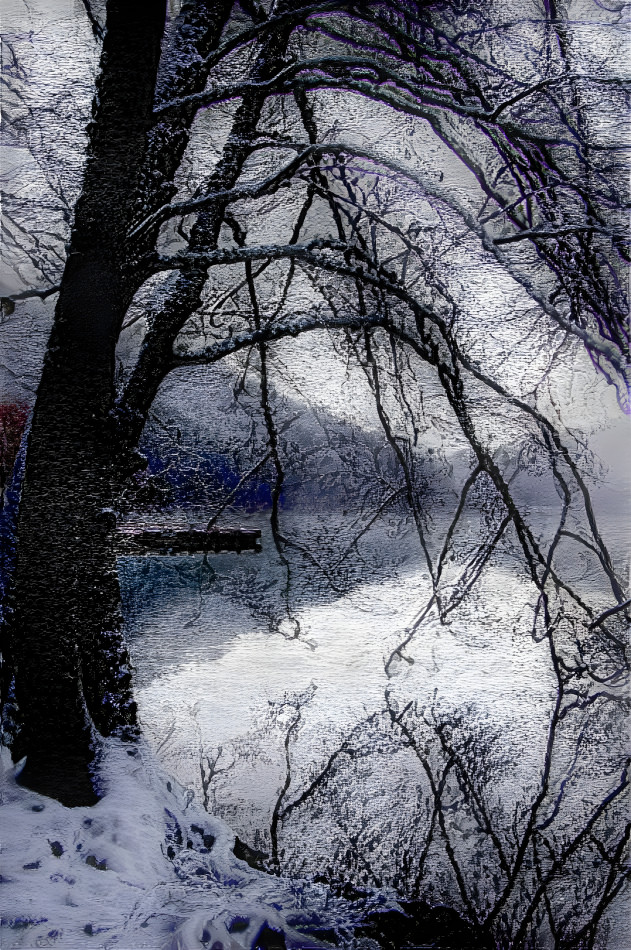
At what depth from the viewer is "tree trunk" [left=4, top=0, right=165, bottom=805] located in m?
1.55

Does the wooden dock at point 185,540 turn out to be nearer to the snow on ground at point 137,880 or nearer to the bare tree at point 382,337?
the bare tree at point 382,337

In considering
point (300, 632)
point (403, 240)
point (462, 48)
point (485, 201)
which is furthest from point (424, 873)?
point (462, 48)

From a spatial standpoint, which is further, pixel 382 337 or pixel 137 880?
pixel 382 337

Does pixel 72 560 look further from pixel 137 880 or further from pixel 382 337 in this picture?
pixel 382 337

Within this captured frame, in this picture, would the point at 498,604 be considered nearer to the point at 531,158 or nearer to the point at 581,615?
the point at 581,615

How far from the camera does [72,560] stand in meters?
1.55

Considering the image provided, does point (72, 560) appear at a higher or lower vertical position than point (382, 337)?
lower

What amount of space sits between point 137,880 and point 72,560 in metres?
0.74

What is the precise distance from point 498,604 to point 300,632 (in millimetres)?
474

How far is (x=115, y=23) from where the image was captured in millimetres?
1634

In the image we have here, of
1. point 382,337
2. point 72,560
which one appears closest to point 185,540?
point 72,560

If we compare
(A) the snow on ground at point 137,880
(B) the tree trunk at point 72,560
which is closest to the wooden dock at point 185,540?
(B) the tree trunk at point 72,560

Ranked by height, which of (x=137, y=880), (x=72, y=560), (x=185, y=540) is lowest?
(x=137, y=880)

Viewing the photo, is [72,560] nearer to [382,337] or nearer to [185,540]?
[185,540]
